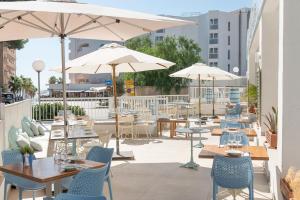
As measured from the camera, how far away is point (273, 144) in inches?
220

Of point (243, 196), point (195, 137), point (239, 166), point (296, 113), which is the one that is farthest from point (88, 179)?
point (195, 137)

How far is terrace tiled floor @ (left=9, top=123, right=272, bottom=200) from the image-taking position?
5.65 m

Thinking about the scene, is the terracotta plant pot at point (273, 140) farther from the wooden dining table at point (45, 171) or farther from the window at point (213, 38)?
the window at point (213, 38)

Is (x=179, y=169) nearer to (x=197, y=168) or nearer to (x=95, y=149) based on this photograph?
(x=197, y=168)

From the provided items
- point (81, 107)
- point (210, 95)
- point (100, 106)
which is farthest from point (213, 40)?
point (100, 106)

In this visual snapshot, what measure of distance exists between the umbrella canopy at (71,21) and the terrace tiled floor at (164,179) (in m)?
→ 2.40

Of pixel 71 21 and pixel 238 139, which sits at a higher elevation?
pixel 71 21

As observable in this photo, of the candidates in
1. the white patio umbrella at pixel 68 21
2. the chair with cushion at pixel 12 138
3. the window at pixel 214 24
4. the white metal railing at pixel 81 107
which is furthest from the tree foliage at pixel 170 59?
the window at pixel 214 24

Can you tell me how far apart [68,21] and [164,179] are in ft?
9.86

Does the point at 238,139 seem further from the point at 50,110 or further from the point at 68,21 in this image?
the point at 50,110

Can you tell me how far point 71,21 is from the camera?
566cm

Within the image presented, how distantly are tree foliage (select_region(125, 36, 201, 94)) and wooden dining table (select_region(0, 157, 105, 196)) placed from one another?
2561cm

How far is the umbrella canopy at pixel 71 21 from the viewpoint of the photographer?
4207 millimetres

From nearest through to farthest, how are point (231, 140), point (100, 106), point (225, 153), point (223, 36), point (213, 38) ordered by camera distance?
1. point (225, 153)
2. point (231, 140)
3. point (100, 106)
4. point (223, 36)
5. point (213, 38)
